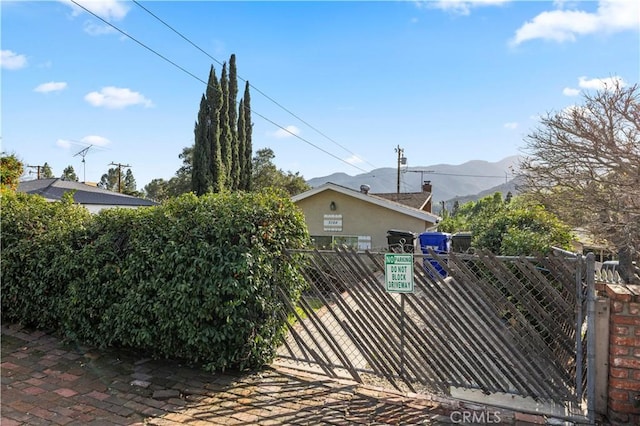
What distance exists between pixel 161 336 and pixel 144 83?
943cm

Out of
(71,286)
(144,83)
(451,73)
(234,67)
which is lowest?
(71,286)

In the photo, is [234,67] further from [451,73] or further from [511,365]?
[511,365]

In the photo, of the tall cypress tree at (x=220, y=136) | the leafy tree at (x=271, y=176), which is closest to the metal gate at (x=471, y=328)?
the tall cypress tree at (x=220, y=136)

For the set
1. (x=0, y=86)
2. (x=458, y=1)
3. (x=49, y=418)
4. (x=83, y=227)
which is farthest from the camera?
(x=458, y=1)

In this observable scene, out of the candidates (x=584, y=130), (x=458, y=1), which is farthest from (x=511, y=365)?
(x=458, y=1)

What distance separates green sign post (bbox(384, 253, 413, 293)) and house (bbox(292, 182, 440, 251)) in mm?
11631

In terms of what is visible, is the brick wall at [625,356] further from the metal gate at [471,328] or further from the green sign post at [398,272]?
the green sign post at [398,272]

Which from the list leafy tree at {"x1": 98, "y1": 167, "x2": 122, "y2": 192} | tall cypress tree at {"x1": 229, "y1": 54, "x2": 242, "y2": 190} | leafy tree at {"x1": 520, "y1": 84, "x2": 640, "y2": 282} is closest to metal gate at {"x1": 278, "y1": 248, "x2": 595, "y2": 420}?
leafy tree at {"x1": 520, "y1": 84, "x2": 640, "y2": 282}

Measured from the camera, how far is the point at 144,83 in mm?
10906

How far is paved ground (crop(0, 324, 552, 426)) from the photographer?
10.0 feet

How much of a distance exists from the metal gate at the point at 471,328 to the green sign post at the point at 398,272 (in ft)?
0.21

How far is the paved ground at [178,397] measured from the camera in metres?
3.05

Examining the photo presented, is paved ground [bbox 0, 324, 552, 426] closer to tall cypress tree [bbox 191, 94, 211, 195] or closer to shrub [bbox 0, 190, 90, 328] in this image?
shrub [bbox 0, 190, 90, 328]

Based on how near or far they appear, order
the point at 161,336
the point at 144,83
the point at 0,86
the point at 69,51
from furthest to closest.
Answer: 1. the point at 144,83
2. the point at 69,51
3. the point at 0,86
4. the point at 161,336
